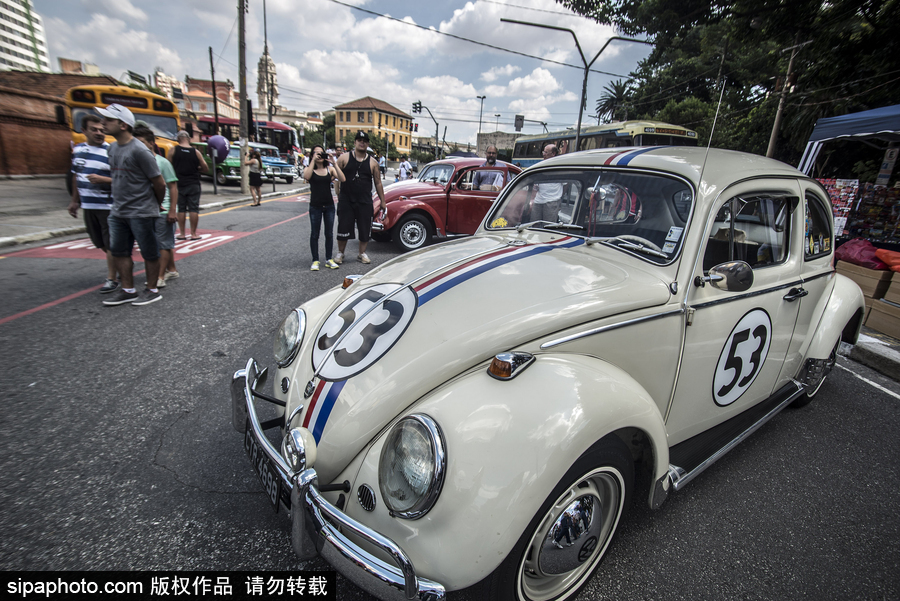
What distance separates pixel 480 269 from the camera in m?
2.01

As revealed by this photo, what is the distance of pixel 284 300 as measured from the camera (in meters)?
4.92

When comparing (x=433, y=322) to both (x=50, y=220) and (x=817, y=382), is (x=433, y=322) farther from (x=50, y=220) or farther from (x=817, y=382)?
(x=50, y=220)

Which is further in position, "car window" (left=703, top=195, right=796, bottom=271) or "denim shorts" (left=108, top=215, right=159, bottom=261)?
"denim shorts" (left=108, top=215, right=159, bottom=261)

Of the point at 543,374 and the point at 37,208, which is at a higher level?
the point at 543,374

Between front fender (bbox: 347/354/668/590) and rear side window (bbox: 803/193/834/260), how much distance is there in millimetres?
2172

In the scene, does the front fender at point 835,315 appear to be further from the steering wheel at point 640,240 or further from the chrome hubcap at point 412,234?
the chrome hubcap at point 412,234

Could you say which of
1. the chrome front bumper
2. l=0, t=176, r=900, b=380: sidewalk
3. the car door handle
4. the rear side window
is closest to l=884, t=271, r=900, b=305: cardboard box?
l=0, t=176, r=900, b=380: sidewalk

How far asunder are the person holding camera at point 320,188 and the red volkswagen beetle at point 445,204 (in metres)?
1.67

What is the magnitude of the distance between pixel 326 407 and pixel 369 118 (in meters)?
93.7

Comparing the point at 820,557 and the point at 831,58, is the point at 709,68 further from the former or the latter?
the point at 820,557

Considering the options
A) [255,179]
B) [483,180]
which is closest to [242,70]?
[255,179]

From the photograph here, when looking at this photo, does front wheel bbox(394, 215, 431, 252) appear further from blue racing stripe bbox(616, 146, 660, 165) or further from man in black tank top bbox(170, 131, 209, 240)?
blue racing stripe bbox(616, 146, 660, 165)

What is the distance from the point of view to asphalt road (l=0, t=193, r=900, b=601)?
5.78 feet

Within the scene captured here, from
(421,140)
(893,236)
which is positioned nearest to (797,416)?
(893,236)
